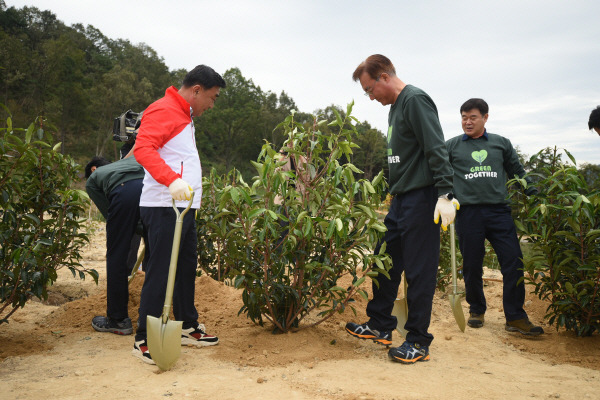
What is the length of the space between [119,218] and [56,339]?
38.1 inches

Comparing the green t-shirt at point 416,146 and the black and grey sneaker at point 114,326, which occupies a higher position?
the green t-shirt at point 416,146

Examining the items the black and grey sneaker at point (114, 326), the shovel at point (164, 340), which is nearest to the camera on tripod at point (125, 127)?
the black and grey sneaker at point (114, 326)

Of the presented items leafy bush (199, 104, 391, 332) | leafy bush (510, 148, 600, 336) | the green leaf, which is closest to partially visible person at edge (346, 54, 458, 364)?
leafy bush (199, 104, 391, 332)

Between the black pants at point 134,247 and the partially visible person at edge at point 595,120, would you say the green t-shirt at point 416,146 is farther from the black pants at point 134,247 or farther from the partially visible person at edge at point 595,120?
the black pants at point 134,247

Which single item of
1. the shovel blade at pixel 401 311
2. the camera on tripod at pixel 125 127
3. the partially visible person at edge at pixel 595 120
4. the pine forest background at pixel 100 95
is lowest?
the shovel blade at pixel 401 311

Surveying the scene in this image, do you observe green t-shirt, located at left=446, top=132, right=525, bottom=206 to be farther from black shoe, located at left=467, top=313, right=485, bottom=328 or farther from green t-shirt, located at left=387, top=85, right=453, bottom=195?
green t-shirt, located at left=387, top=85, right=453, bottom=195

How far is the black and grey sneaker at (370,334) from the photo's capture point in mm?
3305

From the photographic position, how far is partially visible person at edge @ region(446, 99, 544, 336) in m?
3.96

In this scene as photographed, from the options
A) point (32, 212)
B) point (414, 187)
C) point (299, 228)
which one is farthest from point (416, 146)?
point (32, 212)

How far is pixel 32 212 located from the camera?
3.25 meters

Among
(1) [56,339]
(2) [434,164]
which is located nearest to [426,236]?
(2) [434,164]

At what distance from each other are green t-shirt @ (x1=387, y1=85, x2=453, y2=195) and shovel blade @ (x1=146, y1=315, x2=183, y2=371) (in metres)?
1.69

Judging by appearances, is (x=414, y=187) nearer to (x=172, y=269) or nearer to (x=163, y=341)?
(x=172, y=269)

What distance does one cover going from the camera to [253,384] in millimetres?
2480
